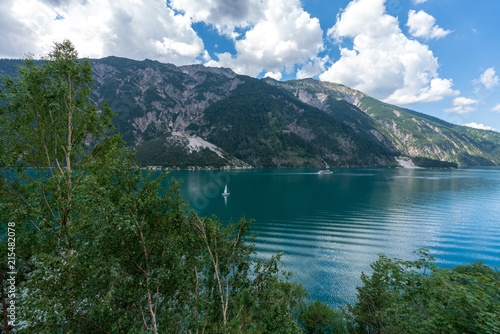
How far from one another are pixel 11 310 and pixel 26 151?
891 cm

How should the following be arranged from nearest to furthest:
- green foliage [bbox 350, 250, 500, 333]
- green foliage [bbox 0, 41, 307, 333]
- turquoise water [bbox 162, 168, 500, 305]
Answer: green foliage [bbox 0, 41, 307, 333] < green foliage [bbox 350, 250, 500, 333] < turquoise water [bbox 162, 168, 500, 305]

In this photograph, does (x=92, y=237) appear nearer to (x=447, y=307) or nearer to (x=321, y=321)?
(x=447, y=307)

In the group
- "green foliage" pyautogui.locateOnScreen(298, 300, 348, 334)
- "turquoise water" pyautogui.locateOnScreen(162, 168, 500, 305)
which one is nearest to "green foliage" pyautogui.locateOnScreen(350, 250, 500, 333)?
"green foliage" pyautogui.locateOnScreen(298, 300, 348, 334)

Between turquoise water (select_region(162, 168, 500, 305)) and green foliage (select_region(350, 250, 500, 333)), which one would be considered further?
turquoise water (select_region(162, 168, 500, 305))

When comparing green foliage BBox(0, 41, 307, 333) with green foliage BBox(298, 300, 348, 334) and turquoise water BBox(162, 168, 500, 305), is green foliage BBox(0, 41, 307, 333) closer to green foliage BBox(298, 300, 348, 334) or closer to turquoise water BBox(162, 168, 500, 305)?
green foliage BBox(298, 300, 348, 334)

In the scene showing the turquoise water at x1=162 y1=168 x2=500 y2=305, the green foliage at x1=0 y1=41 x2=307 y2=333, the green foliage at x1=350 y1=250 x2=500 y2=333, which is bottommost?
the turquoise water at x1=162 y1=168 x2=500 y2=305

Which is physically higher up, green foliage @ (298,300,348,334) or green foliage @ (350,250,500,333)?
green foliage @ (350,250,500,333)

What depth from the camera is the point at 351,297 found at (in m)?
33.2

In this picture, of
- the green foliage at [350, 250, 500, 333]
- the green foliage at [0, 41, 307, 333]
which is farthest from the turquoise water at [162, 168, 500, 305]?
the green foliage at [0, 41, 307, 333]

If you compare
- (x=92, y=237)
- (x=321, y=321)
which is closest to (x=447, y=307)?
(x=321, y=321)

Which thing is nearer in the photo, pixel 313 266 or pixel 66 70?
pixel 66 70

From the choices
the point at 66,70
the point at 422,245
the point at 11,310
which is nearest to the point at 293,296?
the point at 11,310

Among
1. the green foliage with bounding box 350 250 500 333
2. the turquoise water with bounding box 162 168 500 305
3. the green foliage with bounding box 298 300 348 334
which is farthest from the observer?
the turquoise water with bounding box 162 168 500 305

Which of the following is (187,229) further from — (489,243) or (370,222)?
(489,243)
